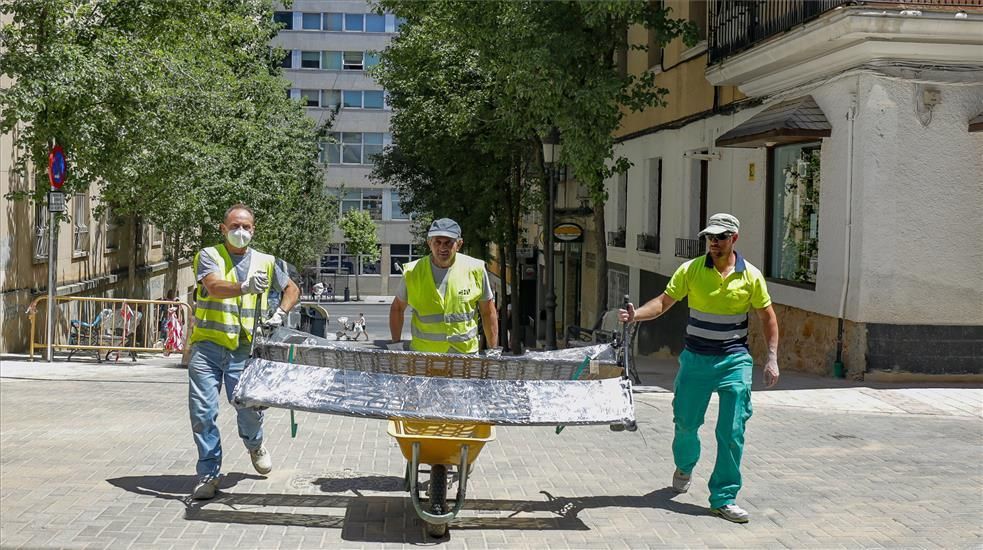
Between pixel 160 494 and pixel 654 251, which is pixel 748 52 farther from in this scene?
pixel 160 494

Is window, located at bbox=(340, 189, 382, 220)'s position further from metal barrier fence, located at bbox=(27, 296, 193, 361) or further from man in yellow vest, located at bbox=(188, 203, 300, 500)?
man in yellow vest, located at bbox=(188, 203, 300, 500)

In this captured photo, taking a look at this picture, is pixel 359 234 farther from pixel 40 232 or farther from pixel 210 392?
pixel 210 392

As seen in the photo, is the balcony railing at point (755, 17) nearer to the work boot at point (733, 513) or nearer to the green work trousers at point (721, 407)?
the green work trousers at point (721, 407)

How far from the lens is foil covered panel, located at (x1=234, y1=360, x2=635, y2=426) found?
6375mm

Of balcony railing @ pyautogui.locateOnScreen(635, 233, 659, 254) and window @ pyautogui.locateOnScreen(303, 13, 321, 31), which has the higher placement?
window @ pyautogui.locateOnScreen(303, 13, 321, 31)

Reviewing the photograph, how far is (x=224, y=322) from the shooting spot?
7.51 metres

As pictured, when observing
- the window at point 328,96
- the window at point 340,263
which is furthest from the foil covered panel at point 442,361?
the window at point 328,96

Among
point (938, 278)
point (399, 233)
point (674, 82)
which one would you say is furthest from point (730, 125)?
point (399, 233)

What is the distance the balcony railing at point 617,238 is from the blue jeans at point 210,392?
20381 millimetres

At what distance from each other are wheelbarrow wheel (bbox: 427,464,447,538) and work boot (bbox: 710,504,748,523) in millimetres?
1691

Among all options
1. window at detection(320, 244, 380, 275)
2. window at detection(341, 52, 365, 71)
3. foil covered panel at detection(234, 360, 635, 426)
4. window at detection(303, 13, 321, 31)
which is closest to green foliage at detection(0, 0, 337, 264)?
foil covered panel at detection(234, 360, 635, 426)

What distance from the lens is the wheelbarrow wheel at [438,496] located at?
253 inches

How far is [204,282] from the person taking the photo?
24.4 feet

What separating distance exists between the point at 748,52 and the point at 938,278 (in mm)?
4310
